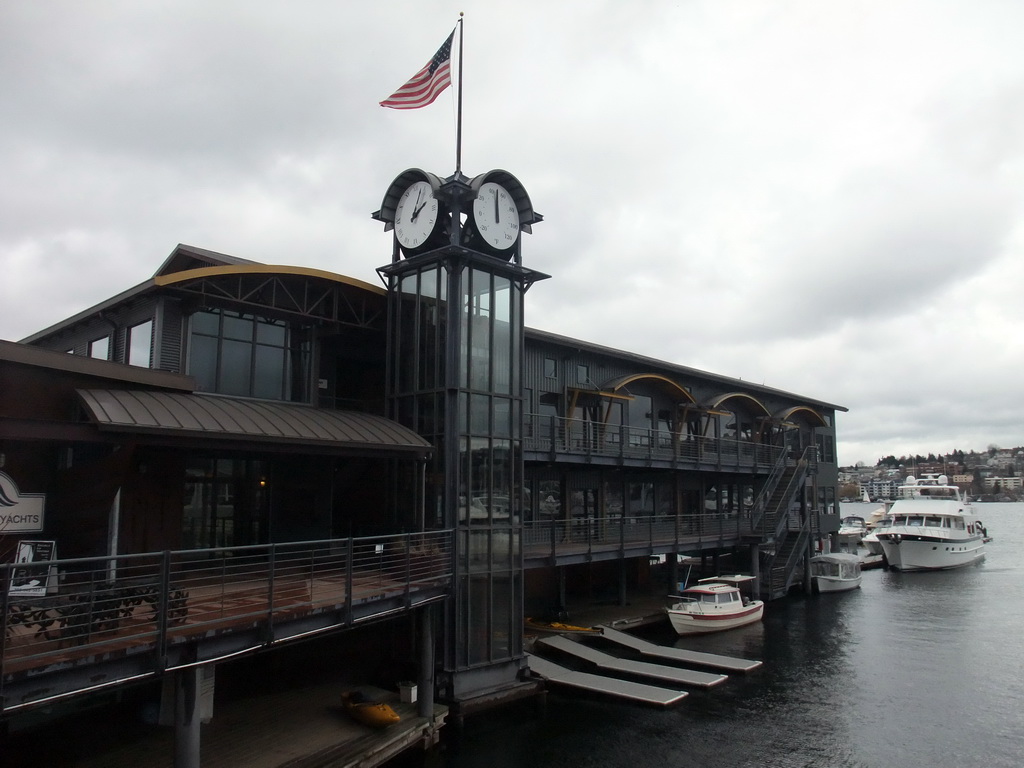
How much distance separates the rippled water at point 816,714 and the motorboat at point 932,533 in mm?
24120

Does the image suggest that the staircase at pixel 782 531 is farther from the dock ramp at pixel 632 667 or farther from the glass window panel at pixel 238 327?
the glass window panel at pixel 238 327

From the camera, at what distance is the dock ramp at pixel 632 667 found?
2369 centimetres

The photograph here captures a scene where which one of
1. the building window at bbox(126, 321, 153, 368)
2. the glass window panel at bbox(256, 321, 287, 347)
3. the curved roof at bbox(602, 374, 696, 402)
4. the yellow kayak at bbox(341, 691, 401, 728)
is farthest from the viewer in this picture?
the curved roof at bbox(602, 374, 696, 402)

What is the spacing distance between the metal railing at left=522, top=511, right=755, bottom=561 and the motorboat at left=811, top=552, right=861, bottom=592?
26.6ft

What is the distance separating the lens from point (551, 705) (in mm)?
21578

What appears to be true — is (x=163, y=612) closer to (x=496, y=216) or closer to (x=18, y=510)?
(x=18, y=510)

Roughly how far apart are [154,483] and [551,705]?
40.5 feet

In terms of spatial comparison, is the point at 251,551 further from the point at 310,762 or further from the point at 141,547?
the point at 310,762

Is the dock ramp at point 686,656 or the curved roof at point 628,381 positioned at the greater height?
the curved roof at point 628,381

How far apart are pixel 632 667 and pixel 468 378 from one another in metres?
11.4

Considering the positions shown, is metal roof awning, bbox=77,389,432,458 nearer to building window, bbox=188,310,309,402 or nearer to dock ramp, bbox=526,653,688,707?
building window, bbox=188,310,309,402

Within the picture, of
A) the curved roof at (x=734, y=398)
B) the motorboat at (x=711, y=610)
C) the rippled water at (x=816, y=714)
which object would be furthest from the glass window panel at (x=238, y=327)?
the curved roof at (x=734, y=398)

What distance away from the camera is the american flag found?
20906 mm

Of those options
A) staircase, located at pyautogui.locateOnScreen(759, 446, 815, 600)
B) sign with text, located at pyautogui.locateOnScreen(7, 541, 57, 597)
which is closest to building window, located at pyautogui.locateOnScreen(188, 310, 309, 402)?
sign with text, located at pyautogui.locateOnScreen(7, 541, 57, 597)
